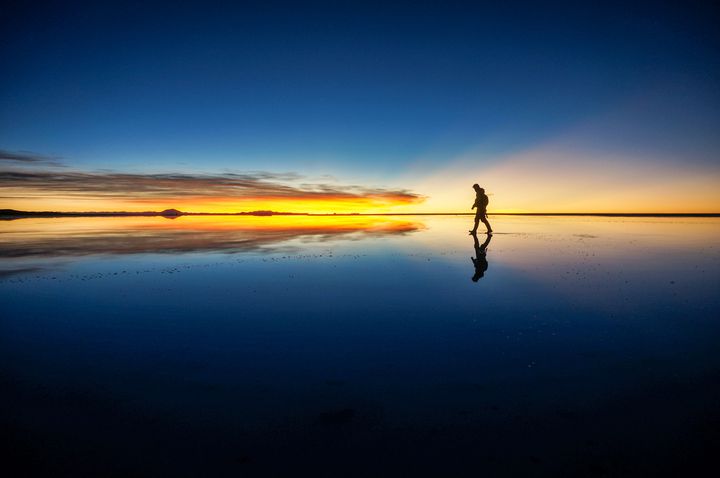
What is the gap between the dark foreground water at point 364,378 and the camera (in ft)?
9.27

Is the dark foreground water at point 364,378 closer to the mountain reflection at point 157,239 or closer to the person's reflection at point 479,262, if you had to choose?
the person's reflection at point 479,262

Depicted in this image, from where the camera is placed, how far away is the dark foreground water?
2.83 m

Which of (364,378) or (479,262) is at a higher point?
(479,262)

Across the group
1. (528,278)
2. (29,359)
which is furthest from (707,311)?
(29,359)

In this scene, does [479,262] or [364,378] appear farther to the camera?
[479,262]

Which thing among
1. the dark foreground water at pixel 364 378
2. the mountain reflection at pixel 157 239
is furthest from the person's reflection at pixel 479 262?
the mountain reflection at pixel 157 239

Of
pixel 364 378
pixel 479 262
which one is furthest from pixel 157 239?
pixel 364 378

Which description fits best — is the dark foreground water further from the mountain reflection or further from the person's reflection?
the mountain reflection

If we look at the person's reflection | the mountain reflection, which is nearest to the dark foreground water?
the person's reflection

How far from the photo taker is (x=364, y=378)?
406cm

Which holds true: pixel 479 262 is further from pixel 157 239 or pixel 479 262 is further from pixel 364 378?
pixel 157 239

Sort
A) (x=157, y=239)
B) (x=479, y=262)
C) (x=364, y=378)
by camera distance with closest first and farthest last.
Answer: (x=364, y=378) < (x=479, y=262) < (x=157, y=239)

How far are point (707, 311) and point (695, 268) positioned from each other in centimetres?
566

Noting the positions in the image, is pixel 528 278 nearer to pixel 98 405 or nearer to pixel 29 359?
pixel 98 405
